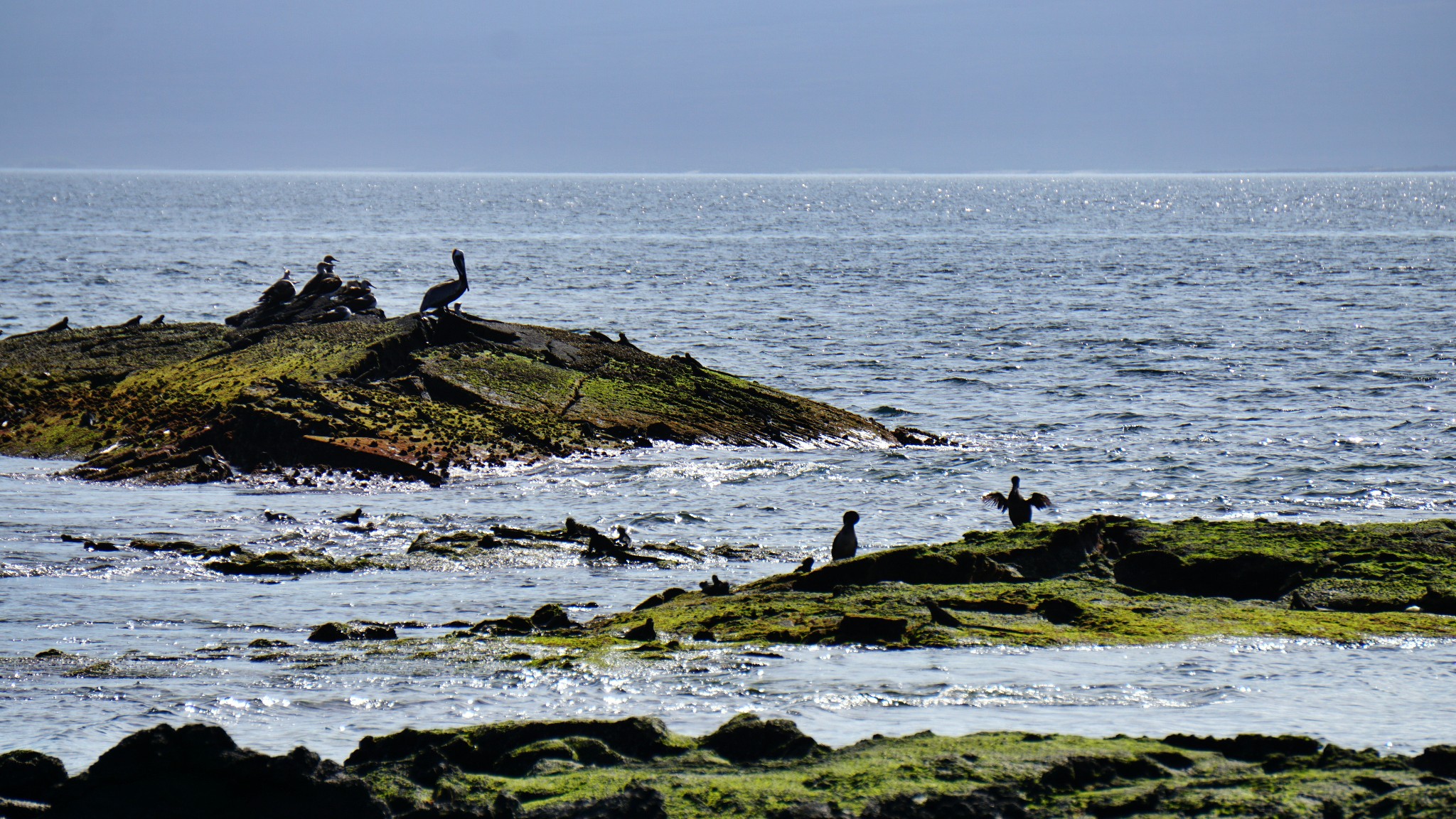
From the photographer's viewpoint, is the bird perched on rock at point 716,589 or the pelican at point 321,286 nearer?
the bird perched on rock at point 716,589

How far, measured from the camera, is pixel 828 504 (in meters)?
16.0

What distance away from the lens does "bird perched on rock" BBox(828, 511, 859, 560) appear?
12.1 meters

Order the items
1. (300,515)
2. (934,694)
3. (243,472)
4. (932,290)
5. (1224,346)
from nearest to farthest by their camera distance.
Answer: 1. (934,694)
2. (300,515)
3. (243,472)
4. (1224,346)
5. (932,290)

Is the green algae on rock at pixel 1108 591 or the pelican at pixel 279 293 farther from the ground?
the pelican at pixel 279 293

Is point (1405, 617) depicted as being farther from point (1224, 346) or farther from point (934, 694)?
point (1224, 346)

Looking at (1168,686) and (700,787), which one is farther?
(1168,686)

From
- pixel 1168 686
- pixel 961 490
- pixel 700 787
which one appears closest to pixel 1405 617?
pixel 1168 686

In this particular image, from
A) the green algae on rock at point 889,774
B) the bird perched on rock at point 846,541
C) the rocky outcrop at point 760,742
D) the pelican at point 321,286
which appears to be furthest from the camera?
the pelican at point 321,286

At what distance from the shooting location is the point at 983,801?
5.04 metres

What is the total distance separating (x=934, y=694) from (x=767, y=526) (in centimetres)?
752

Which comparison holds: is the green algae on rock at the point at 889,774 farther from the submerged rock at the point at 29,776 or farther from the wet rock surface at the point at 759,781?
the submerged rock at the point at 29,776

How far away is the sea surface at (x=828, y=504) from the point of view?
7.20 metres

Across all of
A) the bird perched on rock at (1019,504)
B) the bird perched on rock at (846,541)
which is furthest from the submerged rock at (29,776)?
the bird perched on rock at (1019,504)

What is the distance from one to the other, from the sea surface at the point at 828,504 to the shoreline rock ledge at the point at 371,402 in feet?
2.31
